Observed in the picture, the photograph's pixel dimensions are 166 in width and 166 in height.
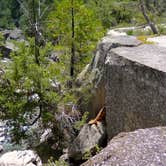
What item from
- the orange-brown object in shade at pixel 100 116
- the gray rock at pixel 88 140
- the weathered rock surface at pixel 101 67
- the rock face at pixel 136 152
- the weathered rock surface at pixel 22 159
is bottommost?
the weathered rock surface at pixel 22 159

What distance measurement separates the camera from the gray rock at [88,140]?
40.8 feet

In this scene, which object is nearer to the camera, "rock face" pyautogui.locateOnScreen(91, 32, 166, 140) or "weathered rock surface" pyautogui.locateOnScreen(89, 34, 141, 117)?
"rock face" pyautogui.locateOnScreen(91, 32, 166, 140)

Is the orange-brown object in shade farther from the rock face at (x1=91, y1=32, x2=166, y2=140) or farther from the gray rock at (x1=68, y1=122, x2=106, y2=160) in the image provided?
the rock face at (x1=91, y1=32, x2=166, y2=140)

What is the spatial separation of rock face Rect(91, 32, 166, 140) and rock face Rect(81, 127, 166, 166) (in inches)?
148

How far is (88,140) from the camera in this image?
12586 millimetres

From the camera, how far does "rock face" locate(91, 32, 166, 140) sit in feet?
32.4

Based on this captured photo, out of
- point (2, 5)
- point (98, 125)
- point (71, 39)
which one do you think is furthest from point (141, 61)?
point (2, 5)

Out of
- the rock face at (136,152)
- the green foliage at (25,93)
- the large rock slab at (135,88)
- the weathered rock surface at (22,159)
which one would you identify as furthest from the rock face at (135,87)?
the rock face at (136,152)

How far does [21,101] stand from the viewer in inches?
607

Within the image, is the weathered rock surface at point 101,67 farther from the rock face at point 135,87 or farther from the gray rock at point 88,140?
the gray rock at point 88,140

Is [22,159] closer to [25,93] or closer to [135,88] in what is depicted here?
[25,93]

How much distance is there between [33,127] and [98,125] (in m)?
3.80

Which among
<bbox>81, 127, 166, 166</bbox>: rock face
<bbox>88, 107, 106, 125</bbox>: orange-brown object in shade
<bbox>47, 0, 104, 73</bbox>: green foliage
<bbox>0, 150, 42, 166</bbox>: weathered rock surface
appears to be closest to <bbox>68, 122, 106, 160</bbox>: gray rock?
<bbox>88, 107, 106, 125</bbox>: orange-brown object in shade

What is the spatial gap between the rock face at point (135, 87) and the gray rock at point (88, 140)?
37cm
